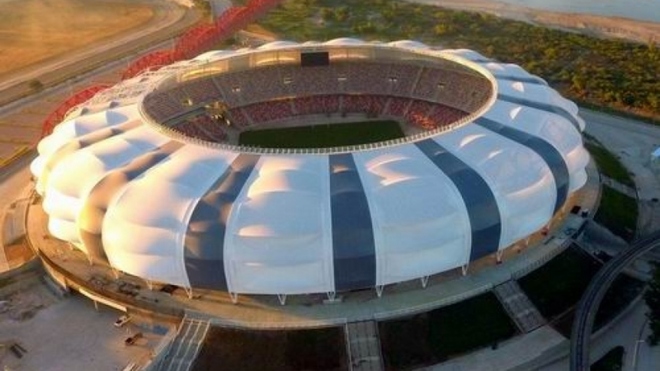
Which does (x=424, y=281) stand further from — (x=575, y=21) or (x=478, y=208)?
(x=575, y=21)

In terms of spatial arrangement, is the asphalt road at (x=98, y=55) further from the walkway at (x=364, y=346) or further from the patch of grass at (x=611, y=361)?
the patch of grass at (x=611, y=361)

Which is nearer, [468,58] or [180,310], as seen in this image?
[180,310]

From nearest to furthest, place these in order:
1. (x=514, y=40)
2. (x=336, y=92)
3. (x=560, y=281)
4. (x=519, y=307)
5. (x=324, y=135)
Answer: (x=519, y=307)
(x=560, y=281)
(x=324, y=135)
(x=336, y=92)
(x=514, y=40)

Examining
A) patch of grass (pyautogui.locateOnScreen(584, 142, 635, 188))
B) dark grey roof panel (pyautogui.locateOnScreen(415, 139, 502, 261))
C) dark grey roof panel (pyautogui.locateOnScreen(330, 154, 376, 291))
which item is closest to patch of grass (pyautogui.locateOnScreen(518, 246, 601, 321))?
dark grey roof panel (pyautogui.locateOnScreen(415, 139, 502, 261))

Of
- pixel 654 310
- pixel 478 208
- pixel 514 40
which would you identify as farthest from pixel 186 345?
pixel 514 40

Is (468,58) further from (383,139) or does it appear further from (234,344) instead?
(234,344)

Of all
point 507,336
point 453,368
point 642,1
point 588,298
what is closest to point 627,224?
point 588,298
